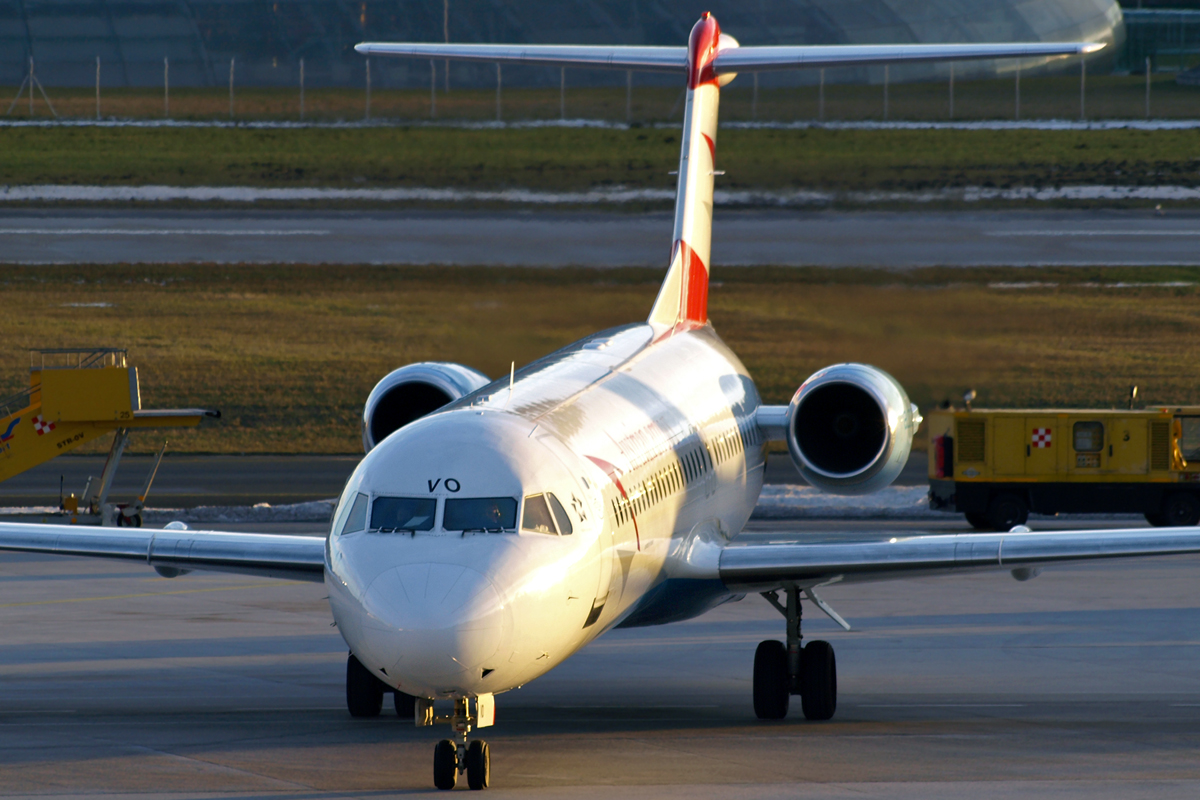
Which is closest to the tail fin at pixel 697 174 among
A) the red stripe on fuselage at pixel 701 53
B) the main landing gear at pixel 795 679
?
the red stripe on fuselage at pixel 701 53

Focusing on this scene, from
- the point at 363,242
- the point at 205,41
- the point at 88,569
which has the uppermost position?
the point at 205,41

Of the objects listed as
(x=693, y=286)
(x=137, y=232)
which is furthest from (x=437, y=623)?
(x=137, y=232)

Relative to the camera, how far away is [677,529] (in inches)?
620

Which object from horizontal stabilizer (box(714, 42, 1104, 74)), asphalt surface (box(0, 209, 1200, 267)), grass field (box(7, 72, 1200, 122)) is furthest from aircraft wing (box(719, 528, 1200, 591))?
grass field (box(7, 72, 1200, 122))

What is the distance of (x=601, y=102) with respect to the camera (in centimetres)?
6184

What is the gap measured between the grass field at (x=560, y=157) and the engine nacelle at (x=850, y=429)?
3356 centimetres

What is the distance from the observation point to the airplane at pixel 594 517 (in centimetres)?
1163

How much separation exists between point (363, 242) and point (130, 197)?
32.0ft

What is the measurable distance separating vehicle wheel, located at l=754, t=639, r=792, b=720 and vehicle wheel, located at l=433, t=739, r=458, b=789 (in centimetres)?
435

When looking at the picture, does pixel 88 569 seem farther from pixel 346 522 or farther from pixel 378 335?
pixel 378 335

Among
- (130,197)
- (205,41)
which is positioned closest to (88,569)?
(130,197)

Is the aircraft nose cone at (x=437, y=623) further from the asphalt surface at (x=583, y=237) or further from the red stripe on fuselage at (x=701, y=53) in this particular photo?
the asphalt surface at (x=583, y=237)

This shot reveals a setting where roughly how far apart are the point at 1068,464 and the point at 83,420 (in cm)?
1737

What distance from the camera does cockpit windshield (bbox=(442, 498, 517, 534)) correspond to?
11961 millimetres
